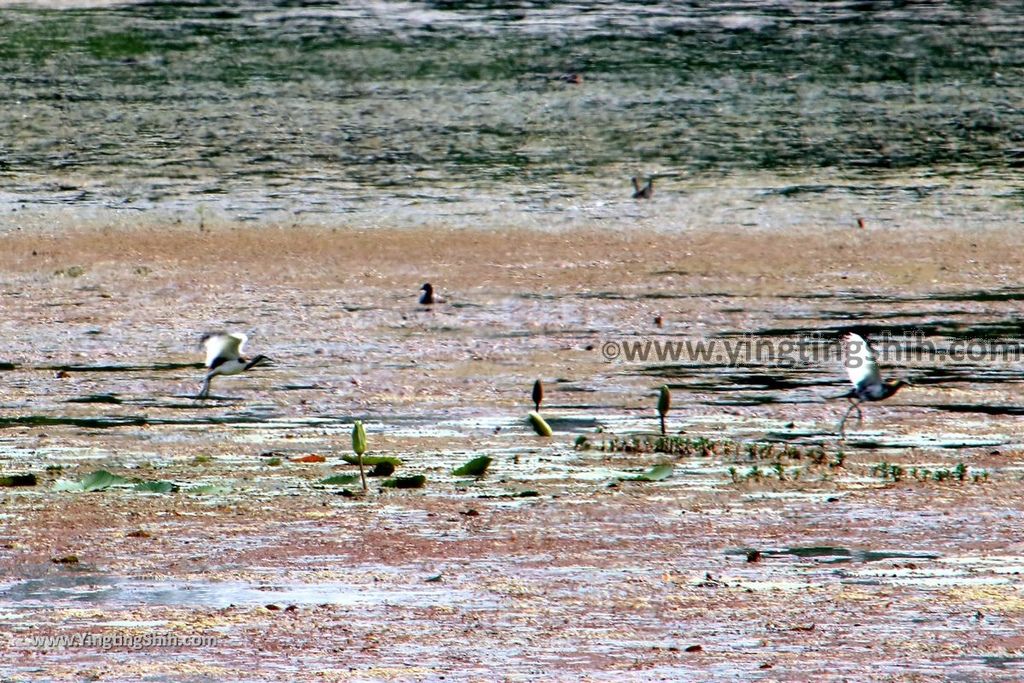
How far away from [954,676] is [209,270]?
6.69m

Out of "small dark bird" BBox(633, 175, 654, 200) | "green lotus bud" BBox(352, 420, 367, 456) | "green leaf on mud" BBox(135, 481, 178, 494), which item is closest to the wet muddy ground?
"green leaf on mud" BBox(135, 481, 178, 494)

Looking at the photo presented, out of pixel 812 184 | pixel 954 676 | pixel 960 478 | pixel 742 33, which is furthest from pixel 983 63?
pixel 954 676

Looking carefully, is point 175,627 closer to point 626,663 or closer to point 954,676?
point 626,663

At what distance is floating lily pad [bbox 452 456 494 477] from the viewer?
19.5 ft

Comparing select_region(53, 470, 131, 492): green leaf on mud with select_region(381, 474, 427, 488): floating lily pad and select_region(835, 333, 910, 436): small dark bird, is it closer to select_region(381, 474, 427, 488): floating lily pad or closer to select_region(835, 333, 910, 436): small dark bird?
select_region(381, 474, 427, 488): floating lily pad

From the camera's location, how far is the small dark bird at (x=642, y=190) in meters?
12.2

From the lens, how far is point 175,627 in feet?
14.6

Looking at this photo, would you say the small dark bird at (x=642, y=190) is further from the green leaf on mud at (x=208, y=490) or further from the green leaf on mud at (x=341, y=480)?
the green leaf on mud at (x=208, y=490)

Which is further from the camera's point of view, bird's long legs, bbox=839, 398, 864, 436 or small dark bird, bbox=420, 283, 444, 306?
small dark bird, bbox=420, 283, 444, 306

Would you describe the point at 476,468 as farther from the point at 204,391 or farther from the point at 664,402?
the point at 204,391

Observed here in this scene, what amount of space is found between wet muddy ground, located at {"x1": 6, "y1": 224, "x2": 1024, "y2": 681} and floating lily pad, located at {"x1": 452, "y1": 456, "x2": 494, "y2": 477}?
8 centimetres

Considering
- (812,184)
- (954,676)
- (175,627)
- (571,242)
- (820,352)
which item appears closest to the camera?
(954,676)

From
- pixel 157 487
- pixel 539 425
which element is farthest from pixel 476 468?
pixel 157 487

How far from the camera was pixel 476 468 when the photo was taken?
5.96m
